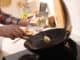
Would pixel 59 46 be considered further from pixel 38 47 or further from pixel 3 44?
pixel 3 44

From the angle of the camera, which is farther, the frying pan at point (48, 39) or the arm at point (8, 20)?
the arm at point (8, 20)

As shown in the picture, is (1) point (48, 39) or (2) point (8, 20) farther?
(2) point (8, 20)

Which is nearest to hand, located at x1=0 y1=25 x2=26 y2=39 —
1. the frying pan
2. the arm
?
the frying pan

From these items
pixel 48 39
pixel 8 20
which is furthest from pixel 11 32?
pixel 8 20

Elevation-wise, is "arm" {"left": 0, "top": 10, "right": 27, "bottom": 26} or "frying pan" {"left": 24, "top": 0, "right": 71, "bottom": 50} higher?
"arm" {"left": 0, "top": 10, "right": 27, "bottom": 26}

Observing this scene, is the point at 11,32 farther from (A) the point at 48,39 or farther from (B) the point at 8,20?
(B) the point at 8,20

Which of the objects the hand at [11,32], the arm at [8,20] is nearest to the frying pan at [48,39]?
the hand at [11,32]

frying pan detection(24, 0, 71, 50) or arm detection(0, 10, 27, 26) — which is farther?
arm detection(0, 10, 27, 26)

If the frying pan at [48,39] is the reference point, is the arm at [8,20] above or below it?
above

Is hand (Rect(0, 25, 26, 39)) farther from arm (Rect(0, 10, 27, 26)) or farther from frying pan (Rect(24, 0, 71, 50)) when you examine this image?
arm (Rect(0, 10, 27, 26))

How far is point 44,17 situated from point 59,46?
1.99 feet

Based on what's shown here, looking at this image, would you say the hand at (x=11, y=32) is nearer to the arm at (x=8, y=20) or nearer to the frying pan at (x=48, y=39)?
the frying pan at (x=48, y=39)

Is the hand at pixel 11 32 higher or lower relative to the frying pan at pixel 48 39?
higher

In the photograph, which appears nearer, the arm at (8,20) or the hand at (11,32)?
the hand at (11,32)
